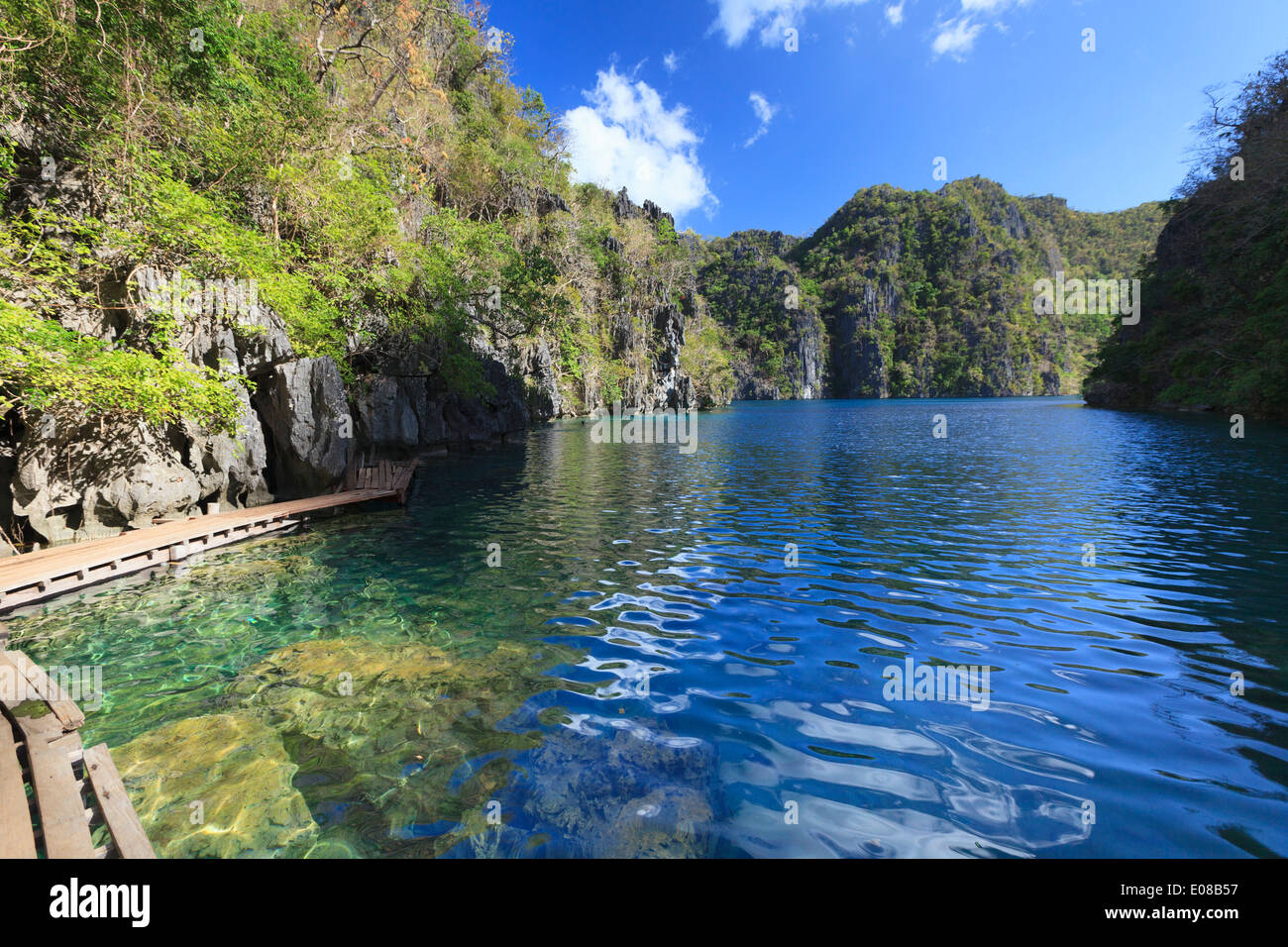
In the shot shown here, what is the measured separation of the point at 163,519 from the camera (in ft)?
37.3

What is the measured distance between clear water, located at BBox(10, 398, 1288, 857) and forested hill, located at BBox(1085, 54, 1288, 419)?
112ft

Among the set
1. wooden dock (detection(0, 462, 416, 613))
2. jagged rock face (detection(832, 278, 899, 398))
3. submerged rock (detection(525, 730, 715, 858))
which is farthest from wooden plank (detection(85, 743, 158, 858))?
jagged rock face (detection(832, 278, 899, 398))

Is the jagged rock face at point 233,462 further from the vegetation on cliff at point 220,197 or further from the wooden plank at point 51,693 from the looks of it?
the wooden plank at point 51,693

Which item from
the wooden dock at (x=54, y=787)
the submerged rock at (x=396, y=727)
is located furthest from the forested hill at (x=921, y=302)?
the wooden dock at (x=54, y=787)

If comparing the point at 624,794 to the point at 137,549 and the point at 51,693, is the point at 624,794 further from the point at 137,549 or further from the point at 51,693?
the point at 137,549

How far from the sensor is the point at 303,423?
14.3 meters

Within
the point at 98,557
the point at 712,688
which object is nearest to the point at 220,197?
the point at 98,557

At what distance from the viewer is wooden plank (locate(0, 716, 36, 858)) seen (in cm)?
264

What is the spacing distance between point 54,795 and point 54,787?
0.44ft

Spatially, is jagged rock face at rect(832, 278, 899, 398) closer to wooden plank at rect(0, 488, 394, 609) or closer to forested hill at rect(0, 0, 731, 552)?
forested hill at rect(0, 0, 731, 552)

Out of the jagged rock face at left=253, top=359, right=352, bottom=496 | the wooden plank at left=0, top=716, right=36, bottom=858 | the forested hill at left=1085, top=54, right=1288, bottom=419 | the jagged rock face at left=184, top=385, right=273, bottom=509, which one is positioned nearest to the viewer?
the wooden plank at left=0, top=716, right=36, bottom=858

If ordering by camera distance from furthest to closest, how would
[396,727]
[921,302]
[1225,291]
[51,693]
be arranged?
1. [921,302]
2. [1225,291]
3. [396,727]
4. [51,693]

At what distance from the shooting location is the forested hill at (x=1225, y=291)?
99.0 ft
